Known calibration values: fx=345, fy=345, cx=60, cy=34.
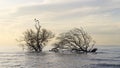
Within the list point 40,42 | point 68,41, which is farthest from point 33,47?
point 68,41

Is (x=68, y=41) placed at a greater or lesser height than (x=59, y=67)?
greater

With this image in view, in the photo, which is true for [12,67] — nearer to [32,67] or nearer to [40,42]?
[32,67]

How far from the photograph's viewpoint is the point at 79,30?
3369 inches

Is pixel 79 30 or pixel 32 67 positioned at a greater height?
pixel 79 30

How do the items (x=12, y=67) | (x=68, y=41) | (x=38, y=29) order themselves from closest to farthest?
1. (x=12, y=67)
2. (x=68, y=41)
3. (x=38, y=29)

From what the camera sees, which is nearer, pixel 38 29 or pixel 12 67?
pixel 12 67

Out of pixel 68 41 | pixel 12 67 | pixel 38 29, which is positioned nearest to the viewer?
pixel 12 67

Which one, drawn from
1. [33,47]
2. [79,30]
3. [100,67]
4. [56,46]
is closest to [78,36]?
[79,30]

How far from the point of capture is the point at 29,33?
300ft

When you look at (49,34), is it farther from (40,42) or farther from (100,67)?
(100,67)

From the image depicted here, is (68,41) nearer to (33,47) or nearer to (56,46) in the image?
(56,46)

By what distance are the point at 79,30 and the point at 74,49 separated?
4894 millimetres

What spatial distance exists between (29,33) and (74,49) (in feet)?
45.9

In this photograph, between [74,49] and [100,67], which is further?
[74,49]
